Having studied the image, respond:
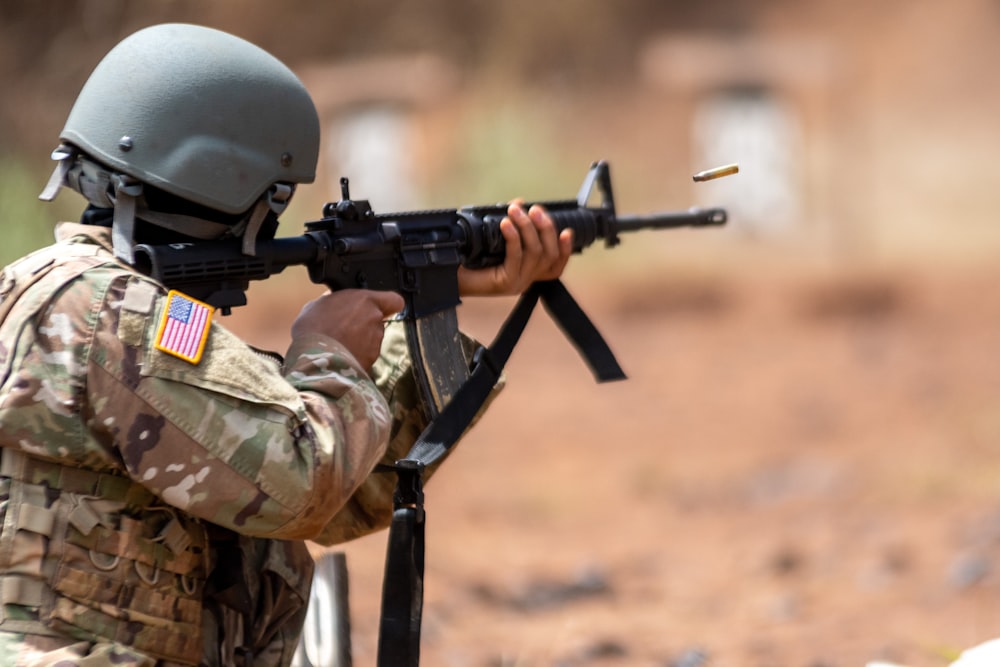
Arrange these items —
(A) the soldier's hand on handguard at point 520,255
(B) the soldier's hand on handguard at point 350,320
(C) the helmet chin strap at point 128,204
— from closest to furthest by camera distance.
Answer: (C) the helmet chin strap at point 128,204 < (B) the soldier's hand on handguard at point 350,320 < (A) the soldier's hand on handguard at point 520,255

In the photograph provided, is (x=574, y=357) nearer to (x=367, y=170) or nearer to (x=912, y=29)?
(x=367, y=170)

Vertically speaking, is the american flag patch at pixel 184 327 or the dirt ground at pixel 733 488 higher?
the american flag patch at pixel 184 327

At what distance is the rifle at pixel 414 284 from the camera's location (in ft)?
8.05

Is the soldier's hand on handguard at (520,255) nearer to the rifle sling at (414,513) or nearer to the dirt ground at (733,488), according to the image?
the rifle sling at (414,513)

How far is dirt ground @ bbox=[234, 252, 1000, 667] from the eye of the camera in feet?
16.9

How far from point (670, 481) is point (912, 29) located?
60.9 ft

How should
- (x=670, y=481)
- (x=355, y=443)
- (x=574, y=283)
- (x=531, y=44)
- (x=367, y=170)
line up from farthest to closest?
(x=531, y=44)
(x=367, y=170)
(x=574, y=283)
(x=670, y=481)
(x=355, y=443)

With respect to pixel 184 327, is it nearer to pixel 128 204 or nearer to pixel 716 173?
pixel 128 204

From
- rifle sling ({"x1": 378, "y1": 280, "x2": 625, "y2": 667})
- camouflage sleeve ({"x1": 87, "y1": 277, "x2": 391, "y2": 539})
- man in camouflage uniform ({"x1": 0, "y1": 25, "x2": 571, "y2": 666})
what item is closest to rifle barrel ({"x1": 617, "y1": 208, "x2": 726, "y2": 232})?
rifle sling ({"x1": 378, "y1": 280, "x2": 625, "y2": 667})

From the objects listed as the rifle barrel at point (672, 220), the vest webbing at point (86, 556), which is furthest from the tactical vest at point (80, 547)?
the rifle barrel at point (672, 220)

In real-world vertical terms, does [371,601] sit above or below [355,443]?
below

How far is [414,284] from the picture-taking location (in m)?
2.81

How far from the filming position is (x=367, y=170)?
1725cm

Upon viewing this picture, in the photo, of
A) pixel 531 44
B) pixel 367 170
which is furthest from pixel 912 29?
pixel 367 170
